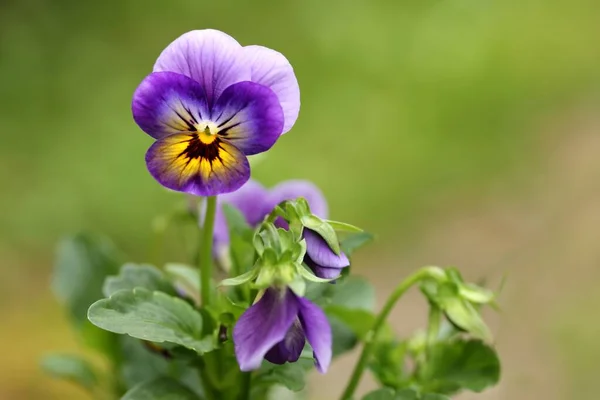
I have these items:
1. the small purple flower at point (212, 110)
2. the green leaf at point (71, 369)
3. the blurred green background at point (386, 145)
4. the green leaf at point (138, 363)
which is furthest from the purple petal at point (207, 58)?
the blurred green background at point (386, 145)

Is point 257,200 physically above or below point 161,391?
above

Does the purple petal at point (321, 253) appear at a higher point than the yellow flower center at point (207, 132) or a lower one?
lower

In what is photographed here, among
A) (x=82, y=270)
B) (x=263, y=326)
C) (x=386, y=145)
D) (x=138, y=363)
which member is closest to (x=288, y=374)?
(x=263, y=326)

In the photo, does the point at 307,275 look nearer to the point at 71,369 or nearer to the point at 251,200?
the point at 251,200

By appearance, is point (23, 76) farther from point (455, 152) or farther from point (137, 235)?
point (455, 152)

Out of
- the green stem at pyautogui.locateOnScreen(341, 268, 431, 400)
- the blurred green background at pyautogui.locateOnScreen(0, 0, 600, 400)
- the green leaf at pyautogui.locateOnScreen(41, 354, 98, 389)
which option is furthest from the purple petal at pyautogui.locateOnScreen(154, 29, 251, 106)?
the blurred green background at pyautogui.locateOnScreen(0, 0, 600, 400)

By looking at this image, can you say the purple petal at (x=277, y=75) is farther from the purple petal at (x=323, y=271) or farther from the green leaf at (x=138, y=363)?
the green leaf at (x=138, y=363)

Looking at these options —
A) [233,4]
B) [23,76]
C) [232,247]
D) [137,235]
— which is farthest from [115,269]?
[233,4]

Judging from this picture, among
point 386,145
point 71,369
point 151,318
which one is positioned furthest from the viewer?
point 386,145
